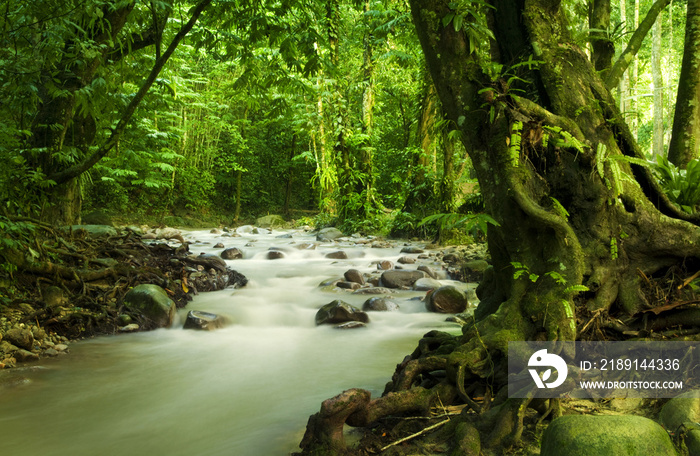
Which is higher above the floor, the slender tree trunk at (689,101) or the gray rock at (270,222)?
the slender tree trunk at (689,101)

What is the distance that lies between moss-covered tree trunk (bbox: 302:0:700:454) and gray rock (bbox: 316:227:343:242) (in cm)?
1079

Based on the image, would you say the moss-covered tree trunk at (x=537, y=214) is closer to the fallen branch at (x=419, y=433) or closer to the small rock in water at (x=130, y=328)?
the fallen branch at (x=419, y=433)

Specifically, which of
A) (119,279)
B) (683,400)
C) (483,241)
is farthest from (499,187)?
(483,241)

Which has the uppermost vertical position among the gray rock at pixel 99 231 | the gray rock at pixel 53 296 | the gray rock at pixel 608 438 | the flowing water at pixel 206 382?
the gray rock at pixel 99 231

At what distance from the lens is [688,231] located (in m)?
2.64

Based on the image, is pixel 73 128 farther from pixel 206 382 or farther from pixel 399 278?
pixel 399 278

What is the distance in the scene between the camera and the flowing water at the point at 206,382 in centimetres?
300

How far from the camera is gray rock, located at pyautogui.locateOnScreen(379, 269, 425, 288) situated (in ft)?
A: 25.0

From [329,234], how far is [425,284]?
22.7ft

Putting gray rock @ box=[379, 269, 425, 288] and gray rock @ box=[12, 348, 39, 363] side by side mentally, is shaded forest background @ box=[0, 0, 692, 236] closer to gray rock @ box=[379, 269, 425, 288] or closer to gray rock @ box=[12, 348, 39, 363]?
gray rock @ box=[12, 348, 39, 363]

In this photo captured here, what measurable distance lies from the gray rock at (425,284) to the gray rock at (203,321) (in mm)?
3093

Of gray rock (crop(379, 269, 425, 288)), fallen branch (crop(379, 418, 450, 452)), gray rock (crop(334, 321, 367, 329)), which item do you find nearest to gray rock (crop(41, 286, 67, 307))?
gray rock (crop(334, 321, 367, 329))

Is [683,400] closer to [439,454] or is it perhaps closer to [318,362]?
[439,454]

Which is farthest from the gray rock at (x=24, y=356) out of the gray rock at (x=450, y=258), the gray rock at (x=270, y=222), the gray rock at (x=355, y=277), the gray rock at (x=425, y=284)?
the gray rock at (x=270, y=222)
